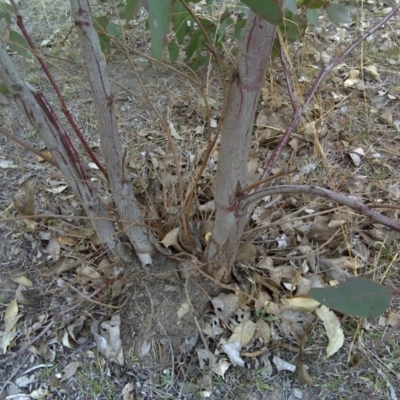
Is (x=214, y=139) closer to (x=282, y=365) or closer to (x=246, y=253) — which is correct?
(x=246, y=253)

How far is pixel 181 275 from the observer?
123 centimetres

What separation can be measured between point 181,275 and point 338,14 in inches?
29.8

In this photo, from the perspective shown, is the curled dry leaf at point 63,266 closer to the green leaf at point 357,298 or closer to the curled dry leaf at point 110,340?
the curled dry leaf at point 110,340

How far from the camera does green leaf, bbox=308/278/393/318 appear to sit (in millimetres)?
512

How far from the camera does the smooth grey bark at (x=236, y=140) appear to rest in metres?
0.78

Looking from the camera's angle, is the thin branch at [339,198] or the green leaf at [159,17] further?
the thin branch at [339,198]

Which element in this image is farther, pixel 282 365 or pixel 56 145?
pixel 282 365

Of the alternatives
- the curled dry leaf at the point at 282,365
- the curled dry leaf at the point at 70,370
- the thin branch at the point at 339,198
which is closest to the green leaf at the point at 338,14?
the thin branch at the point at 339,198

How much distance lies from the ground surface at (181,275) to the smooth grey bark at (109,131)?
8cm

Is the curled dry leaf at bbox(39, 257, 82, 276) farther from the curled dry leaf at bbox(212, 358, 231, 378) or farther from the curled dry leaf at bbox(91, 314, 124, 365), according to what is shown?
the curled dry leaf at bbox(212, 358, 231, 378)

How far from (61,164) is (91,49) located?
0.30 metres

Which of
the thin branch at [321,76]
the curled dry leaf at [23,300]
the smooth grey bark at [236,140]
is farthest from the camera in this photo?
the curled dry leaf at [23,300]

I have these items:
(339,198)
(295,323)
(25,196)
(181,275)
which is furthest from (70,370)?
(339,198)

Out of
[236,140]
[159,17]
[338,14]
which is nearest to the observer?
[159,17]
